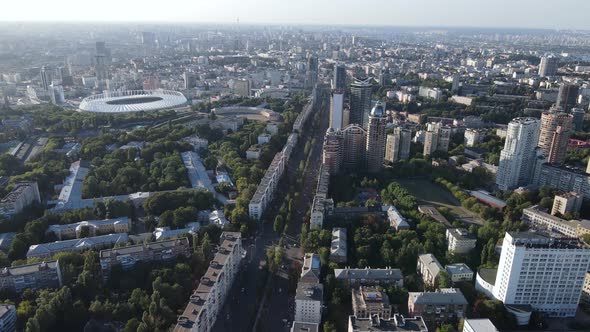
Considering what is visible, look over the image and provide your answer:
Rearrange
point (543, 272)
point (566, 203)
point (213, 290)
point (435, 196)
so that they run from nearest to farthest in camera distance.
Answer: point (213, 290)
point (543, 272)
point (566, 203)
point (435, 196)

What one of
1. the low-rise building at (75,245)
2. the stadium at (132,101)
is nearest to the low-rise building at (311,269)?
the low-rise building at (75,245)

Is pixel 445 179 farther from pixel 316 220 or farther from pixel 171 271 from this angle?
pixel 171 271

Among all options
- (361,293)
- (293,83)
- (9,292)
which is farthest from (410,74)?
(9,292)

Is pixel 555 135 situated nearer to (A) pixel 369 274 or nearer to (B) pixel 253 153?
(A) pixel 369 274

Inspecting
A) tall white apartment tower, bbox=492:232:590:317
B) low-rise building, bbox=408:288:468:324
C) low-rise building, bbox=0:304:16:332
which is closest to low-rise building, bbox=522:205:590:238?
tall white apartment tower, bbox=492:232:590:317

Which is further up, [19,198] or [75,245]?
[19,198]

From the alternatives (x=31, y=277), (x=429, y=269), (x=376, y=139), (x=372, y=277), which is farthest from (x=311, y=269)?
(x=376, y=139)
